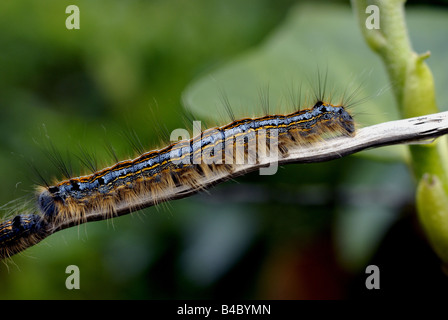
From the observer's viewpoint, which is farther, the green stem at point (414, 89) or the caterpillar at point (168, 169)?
the caterpillar at point (168, 169)

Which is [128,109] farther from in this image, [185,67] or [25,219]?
[25,219]

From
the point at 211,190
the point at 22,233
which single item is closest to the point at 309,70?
the point at 211,190

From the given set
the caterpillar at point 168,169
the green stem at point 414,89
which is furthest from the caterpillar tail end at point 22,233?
the green stem at point 414,89

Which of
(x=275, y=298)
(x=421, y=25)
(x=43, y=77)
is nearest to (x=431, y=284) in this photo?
(x=275, y=298)

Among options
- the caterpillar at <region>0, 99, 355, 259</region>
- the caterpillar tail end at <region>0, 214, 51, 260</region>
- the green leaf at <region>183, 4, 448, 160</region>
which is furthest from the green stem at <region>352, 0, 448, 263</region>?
the caterpillar tail end at <region>0, 214, 51, 260</region>

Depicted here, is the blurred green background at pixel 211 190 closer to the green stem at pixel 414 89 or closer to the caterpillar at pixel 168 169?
the caterpillar at pixel 168 169

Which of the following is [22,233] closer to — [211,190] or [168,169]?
[168,169]

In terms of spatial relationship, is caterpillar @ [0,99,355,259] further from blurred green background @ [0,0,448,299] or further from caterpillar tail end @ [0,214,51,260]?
blurred green background @ [0,0,448,299]
